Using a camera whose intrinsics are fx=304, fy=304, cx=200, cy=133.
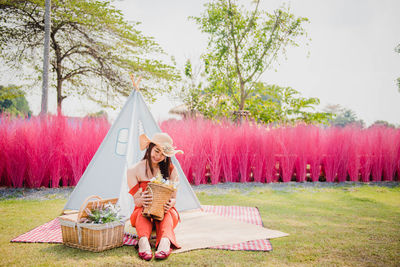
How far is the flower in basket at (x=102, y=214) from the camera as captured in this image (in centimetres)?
260

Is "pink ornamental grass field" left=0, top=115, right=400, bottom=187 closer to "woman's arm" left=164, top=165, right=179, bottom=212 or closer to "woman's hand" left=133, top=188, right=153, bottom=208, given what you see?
"woman's arm" left=164, top=165, right=179, bottom=212

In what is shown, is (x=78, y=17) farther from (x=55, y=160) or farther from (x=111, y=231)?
(x=111, y=231)

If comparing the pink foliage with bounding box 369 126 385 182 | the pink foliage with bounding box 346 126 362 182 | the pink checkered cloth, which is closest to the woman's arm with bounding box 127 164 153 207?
the pink checkered cloth

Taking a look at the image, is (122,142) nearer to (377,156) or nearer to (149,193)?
(149,193)

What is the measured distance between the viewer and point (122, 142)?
401 cm

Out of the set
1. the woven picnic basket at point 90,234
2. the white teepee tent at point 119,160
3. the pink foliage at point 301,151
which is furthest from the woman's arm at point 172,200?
the pink foliage at point 301,151

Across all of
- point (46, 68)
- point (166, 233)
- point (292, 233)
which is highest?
point (46, 68)

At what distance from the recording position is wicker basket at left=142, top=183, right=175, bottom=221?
2.62 meters

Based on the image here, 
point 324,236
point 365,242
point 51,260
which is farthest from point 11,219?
point 365,242

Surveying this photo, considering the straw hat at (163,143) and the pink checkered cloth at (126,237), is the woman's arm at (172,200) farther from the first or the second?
the pink checkered cloth at (126,237)

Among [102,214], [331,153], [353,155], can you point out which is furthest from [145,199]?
[353,155]

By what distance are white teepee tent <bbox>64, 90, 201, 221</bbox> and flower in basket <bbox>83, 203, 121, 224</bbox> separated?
757 millimetres

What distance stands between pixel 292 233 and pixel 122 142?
234 centimetres

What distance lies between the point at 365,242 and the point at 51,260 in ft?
9.19
